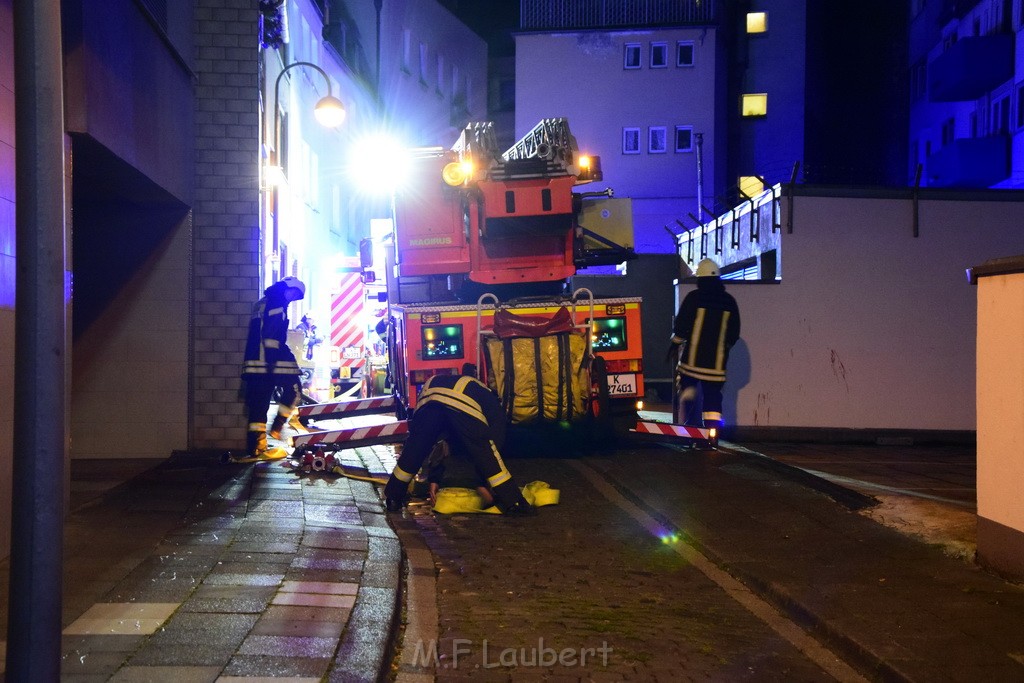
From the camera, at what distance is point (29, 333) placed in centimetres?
335

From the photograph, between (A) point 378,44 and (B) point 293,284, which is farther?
(A) point 378,44

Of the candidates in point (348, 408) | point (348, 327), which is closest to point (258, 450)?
point (348, 408)

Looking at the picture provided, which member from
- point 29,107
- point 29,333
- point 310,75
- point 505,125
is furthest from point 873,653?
point 505,125

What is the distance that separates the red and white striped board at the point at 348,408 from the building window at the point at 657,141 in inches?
988

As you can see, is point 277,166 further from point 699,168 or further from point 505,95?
point 505,95

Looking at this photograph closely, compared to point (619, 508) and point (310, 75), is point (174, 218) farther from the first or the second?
point (310, 75)

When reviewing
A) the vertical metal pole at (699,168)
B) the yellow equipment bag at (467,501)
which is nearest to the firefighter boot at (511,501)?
the yellow equipment bag at (467,501)

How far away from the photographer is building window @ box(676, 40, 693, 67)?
38.9 meters

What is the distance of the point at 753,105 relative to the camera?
3931 centimetres

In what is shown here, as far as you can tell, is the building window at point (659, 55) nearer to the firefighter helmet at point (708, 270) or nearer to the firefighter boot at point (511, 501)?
the firefighter helmet at point (708, 270)

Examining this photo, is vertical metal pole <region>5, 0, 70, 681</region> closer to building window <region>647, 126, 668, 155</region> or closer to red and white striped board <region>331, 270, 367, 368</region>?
red and white striped board <region>331, 270, 367, 368</region>

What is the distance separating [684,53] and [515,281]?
28549 mm

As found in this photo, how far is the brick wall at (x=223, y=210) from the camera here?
12008 mm

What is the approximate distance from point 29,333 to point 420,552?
4408mm
